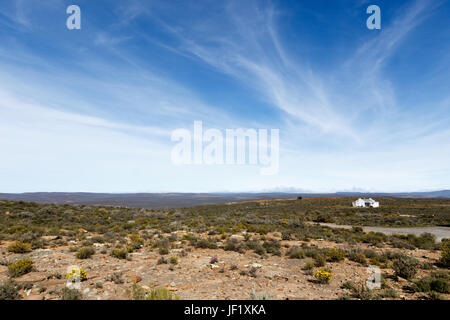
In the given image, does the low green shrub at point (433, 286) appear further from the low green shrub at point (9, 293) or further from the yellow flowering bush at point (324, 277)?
the low green shrub at point (9, 293)

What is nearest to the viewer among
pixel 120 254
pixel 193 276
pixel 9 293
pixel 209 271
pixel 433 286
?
pixel 9 293

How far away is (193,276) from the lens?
7.96 m

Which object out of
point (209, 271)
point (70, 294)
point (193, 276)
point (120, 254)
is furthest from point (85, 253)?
point (209, 271)

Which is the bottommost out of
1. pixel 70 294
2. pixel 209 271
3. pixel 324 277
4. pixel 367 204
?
pixel 367 204

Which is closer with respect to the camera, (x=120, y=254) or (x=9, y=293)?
(x=9, y=293)

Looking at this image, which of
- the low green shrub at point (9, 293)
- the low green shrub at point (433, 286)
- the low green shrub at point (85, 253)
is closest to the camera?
the low green shrub at point (9, 293)

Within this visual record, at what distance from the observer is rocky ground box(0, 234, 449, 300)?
6.45 m

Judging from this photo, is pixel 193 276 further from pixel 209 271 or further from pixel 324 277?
pixel 324 277

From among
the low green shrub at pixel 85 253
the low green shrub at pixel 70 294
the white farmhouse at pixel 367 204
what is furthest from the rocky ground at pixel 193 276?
the white farmhouse at pixel 367 204

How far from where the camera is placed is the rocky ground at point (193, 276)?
645cm

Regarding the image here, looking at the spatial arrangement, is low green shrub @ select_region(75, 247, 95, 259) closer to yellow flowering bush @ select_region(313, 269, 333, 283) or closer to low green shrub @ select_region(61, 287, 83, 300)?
low green shrub @ select_region(61, 287, 83, 300)

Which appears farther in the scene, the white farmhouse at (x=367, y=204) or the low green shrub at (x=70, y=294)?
the white farmhouse at (x=367, y=204)

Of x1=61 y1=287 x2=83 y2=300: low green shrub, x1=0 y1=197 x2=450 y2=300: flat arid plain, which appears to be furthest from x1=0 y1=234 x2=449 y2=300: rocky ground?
x1=61 y1=287 x2=83 y2=300: low green shrub

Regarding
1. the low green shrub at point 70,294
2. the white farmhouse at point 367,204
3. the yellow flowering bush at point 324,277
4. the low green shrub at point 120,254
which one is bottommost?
the white farmhouse at point 367,204
